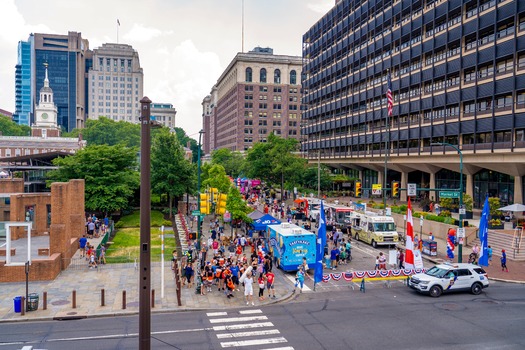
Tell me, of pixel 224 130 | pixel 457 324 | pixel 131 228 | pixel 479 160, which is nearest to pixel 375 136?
pixel 479 160

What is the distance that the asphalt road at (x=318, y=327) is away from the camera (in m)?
15.6

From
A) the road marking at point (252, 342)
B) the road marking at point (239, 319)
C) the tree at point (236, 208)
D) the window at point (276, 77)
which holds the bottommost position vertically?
the road marking at point (239, 319)

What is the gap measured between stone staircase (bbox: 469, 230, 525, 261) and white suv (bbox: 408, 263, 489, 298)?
447 inches

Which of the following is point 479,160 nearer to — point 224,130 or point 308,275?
point 308,275

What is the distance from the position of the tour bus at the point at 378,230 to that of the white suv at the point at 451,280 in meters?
12.0

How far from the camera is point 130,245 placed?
116 feet

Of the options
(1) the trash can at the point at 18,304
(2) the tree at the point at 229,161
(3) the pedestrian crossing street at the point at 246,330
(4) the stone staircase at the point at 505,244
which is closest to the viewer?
(3) the pedestrian crossing street at the point at 246,330

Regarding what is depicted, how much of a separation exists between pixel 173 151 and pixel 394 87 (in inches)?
1328

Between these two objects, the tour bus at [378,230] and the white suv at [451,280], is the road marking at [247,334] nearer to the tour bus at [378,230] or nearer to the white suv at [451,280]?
the white suv at [451,280]

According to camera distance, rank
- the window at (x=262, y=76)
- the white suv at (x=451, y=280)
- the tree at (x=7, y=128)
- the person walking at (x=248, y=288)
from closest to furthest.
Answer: the person walking at (x=248, y=288), the white suv at (x=451, y=280), the window at (x=262, y=76), the tree at (x=7, y=128)

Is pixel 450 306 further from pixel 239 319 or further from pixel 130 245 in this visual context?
pixel 130 245

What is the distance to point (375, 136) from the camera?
2704 inches

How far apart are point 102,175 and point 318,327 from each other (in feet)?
120

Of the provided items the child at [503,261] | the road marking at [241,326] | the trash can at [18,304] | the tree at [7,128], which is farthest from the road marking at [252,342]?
the tree at [7,128]
